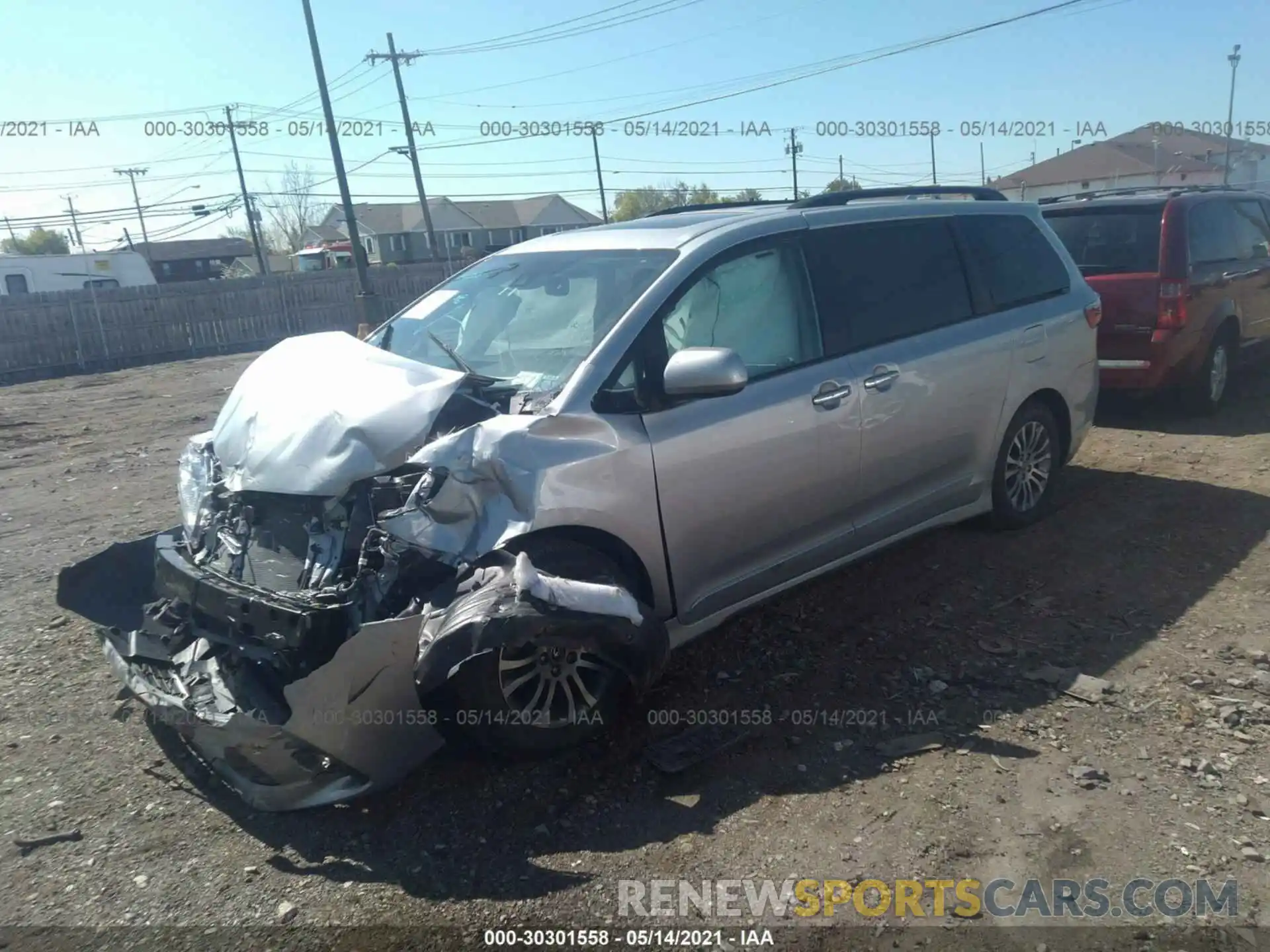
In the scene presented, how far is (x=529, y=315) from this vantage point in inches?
168

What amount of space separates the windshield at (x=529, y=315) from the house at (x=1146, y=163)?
43.3 metres

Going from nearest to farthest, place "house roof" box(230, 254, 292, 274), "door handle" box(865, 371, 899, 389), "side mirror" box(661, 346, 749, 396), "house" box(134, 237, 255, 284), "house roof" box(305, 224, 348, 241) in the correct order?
"side mirror" box(661, 346, 749, 396) → "door handle" box(865, 371, 899, 389) → "house" box(134, 237, 255, 284) → "house roof" box(230, 254, 292, 274) → "house roof" box(305, 224, 348, 241)

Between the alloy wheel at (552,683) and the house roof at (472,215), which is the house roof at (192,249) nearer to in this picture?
the house roof at (472,215)

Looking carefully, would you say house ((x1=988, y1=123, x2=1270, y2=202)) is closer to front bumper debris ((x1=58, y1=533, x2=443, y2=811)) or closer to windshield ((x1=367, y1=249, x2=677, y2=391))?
windshield ((x1=367, y1=249, x2=677, y2=391))

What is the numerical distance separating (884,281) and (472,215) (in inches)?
2608

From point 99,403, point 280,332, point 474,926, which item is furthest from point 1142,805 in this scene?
point 280,332

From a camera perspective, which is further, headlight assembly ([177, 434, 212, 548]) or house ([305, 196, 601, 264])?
house ([305, 196, 601, 264])

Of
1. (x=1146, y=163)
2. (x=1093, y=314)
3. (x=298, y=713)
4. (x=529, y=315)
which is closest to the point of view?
(x=298, y=713)

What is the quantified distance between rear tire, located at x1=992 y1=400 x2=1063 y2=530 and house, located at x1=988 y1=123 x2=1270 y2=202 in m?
41.2

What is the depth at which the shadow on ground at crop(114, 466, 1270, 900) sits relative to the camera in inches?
123

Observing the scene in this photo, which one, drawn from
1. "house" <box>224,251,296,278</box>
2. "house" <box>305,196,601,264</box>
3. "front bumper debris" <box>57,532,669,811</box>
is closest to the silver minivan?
"front bumper debris" <box>57,532,669,811</box>

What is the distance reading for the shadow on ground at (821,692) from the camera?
10.3 feet

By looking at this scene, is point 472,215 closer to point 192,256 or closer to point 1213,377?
point 192,256

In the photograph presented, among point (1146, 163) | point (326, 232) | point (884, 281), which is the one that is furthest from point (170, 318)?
point (326, 232)
